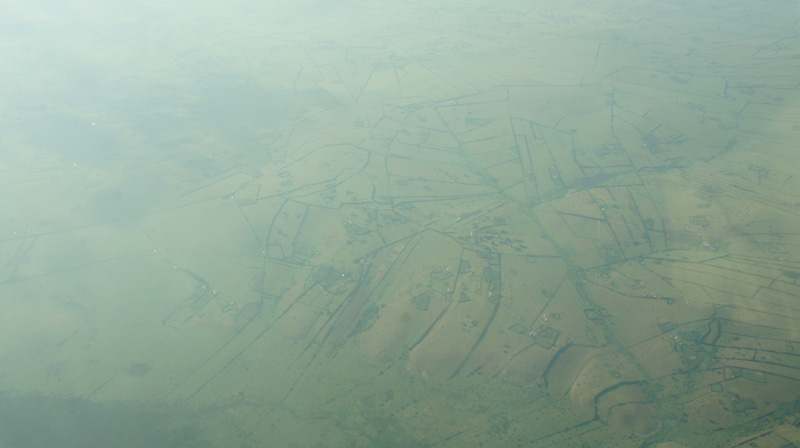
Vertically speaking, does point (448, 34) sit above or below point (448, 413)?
above

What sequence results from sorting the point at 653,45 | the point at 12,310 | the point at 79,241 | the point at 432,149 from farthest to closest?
the point at 653,45 < the point at 432,149 < the point at 79,241 < the point at 12,310

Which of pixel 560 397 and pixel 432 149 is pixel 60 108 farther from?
pixel 560 397

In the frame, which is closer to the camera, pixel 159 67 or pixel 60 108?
pixel 60 108

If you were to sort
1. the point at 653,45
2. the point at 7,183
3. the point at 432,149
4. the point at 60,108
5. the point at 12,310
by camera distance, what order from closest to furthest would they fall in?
the point at 12,310 < the point at 7,183 < the point at 432,149 < the point at 60,108 < the point at 653,45

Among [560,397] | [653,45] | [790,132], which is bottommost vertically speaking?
[560,397]

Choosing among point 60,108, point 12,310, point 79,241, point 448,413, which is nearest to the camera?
point 448,413

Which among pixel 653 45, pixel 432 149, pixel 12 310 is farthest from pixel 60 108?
pixel 653 45

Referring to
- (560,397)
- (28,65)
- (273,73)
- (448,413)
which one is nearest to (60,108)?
(28,65)

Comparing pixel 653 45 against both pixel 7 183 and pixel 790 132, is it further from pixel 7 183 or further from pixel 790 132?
pixel 7 183

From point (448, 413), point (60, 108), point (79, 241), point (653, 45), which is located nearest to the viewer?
point (448, 413)
